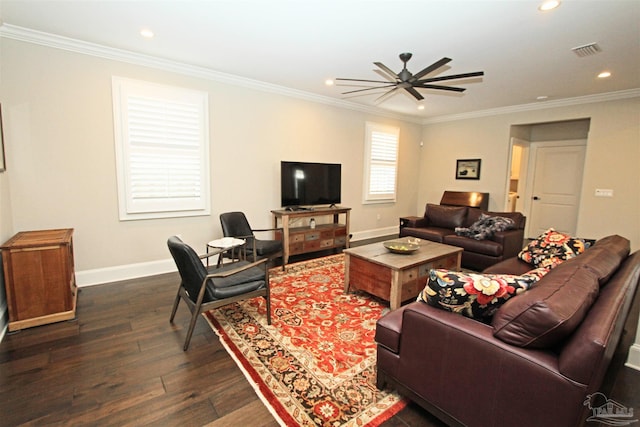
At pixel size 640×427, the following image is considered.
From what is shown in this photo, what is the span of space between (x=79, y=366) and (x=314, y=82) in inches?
171

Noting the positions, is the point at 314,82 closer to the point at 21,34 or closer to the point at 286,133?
the point at 286,133

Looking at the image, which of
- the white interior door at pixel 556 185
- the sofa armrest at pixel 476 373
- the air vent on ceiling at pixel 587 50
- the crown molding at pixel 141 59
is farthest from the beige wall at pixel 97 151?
the white interior door at pixel 556 185

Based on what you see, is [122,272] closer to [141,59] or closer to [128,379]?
[128,379]

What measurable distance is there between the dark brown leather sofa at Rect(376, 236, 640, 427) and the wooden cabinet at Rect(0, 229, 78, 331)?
113 inches

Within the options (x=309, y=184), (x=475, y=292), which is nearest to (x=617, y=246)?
(x=475, y=292)

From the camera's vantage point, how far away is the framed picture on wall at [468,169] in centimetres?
666

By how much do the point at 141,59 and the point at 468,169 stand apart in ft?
21.4

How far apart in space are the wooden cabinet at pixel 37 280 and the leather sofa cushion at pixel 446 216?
5.32 metres

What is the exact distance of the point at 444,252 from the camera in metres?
3.50

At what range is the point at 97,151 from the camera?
3.52 meters

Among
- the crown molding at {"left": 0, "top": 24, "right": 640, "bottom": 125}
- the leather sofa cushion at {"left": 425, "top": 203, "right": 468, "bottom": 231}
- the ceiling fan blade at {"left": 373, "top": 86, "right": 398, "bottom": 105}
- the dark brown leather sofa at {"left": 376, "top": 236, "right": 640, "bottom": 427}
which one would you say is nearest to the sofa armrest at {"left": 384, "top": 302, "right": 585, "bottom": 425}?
the dark brown leather sofa at {"left": 376, "top": 236, "right": 640, "bottom": 427}

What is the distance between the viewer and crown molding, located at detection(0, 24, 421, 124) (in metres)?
3.04

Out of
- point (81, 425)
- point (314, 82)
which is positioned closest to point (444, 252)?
point (314, 82)

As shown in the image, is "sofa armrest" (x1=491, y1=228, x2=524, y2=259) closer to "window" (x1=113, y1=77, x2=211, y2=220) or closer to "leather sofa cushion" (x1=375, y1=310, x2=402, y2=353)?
"leather sofa cushion" (x1=375, y1=310, x2=402, y2=353)
